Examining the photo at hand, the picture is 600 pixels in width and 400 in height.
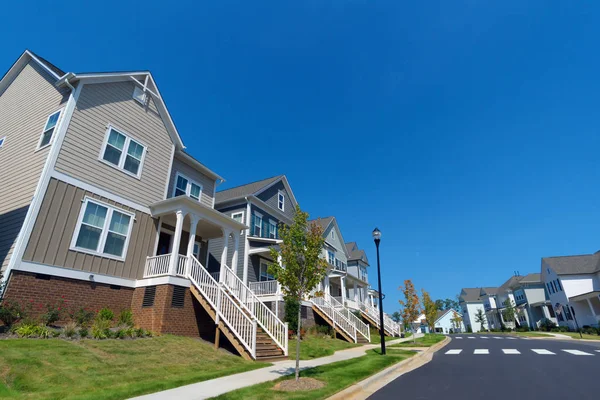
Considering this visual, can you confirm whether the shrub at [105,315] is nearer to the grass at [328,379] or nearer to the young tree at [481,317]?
the grass at [328,379]

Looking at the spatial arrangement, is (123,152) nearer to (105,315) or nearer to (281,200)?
(105,315)

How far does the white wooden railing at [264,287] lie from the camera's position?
19641 millimetres

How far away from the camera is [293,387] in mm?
6914

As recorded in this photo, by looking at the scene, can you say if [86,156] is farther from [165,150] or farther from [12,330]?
[12,330]

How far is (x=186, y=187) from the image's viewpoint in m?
17.2

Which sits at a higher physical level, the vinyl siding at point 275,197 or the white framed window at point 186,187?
the vinyl siding at point 275,197

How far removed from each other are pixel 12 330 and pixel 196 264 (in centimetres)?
566

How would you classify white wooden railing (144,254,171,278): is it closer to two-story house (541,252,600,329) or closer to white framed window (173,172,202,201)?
white framed window (173,172,202,201)

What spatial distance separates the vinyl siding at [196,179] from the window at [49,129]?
5.23 metres

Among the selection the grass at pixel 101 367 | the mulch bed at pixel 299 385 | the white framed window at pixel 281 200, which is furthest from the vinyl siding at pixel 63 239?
the white framed window at pixel 281 200

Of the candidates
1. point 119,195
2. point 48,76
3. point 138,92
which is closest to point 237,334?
point 119,195

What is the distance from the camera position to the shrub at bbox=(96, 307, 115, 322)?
10994 millimetres

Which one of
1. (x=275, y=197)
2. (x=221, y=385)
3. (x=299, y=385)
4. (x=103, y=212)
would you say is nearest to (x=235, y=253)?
(x=103, y=212)

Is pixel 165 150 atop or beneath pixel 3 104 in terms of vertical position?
beneath
